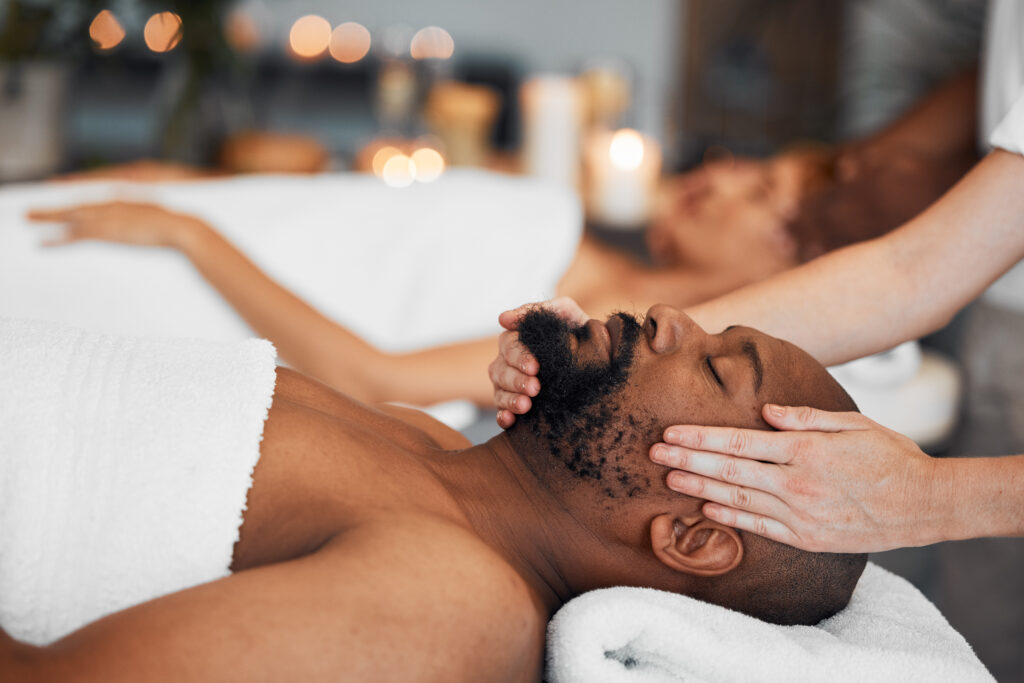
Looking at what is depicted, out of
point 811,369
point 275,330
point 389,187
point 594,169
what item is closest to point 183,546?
point 811,369

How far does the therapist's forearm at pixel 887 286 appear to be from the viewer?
1117 mm

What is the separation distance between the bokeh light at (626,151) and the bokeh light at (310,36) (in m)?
2.46

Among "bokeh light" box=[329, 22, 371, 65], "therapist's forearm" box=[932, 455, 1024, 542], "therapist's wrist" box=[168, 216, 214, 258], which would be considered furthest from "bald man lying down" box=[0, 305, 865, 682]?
"bokeh light" box=[329, 22, 371, 65]

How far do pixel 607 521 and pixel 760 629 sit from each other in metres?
0.18

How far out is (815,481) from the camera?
84 cm

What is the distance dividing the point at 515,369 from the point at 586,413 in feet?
0.33

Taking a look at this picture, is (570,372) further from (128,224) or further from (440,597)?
(128,224)

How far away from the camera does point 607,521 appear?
92 cm

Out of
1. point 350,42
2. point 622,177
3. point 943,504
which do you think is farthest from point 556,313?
point 350,42

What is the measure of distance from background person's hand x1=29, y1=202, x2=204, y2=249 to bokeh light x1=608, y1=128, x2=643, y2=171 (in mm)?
1161

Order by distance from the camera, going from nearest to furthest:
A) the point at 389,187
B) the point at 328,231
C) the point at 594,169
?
the point at 328,231
the point at 389,187
the point at 594,169

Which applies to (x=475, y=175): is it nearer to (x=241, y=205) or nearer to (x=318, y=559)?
(x=241, y=205)

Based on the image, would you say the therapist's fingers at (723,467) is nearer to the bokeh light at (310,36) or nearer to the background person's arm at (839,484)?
the background person's arm at (839,484)

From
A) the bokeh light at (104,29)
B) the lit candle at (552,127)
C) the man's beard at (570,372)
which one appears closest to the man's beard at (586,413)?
the man's beard at (570,372)
